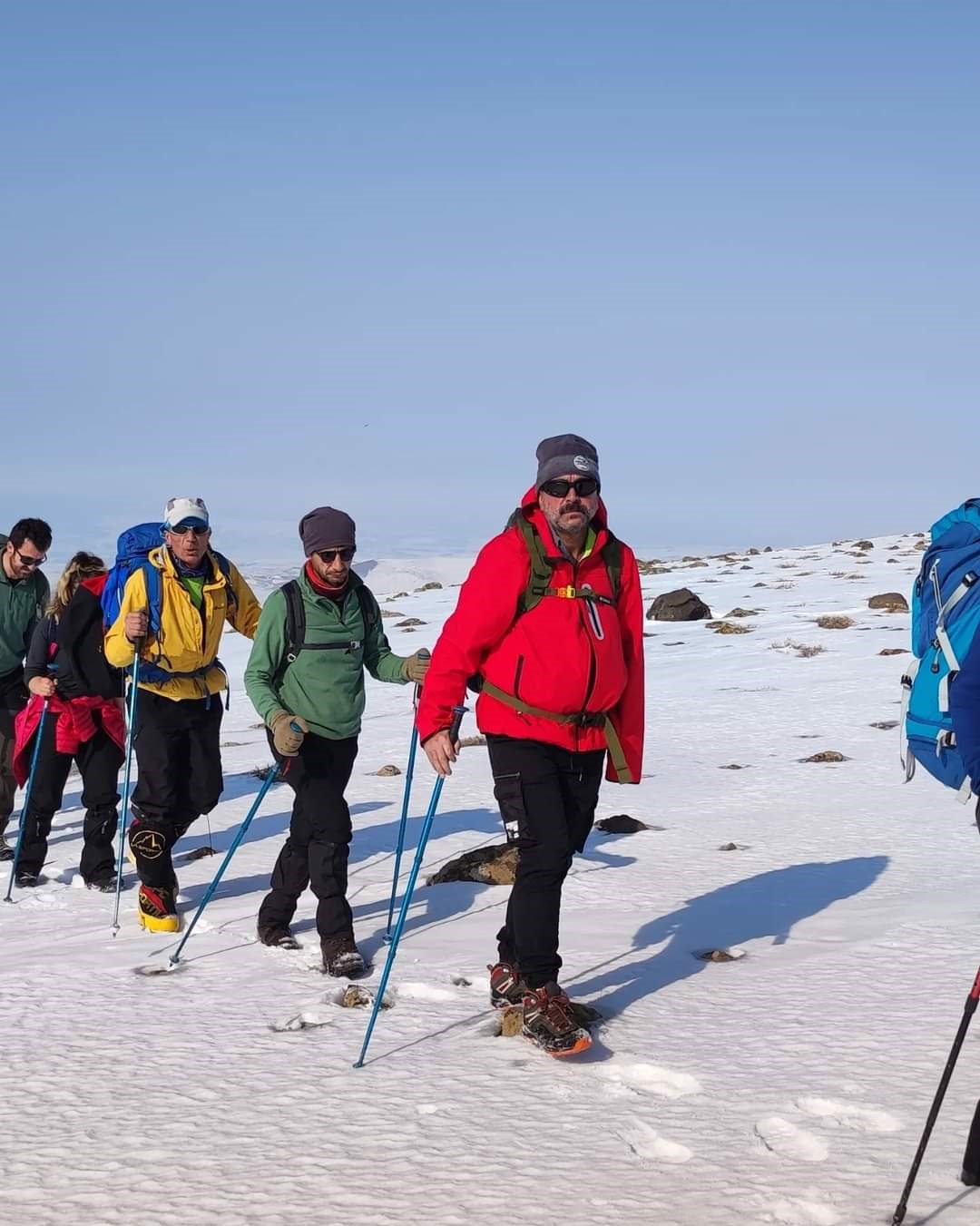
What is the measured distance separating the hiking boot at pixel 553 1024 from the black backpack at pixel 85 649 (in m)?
4.24

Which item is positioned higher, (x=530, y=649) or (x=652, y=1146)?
(x=530, y=649)

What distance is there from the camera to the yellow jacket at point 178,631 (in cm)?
671

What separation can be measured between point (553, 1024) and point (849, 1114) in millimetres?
1062

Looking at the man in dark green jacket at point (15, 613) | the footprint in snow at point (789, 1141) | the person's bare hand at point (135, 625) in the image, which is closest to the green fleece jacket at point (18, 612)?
the man in dark green jacket at point (15, 613)

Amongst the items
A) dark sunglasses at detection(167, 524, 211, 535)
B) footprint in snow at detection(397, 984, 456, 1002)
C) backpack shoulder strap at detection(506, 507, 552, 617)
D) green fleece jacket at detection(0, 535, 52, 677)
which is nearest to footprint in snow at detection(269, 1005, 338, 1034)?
footprint in snow at detection(397, 984, 456, 1002)

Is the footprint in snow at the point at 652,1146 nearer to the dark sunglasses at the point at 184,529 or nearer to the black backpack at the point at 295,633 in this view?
the black backpack at the point at 295,633

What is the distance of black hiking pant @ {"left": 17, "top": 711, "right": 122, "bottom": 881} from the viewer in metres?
7.97

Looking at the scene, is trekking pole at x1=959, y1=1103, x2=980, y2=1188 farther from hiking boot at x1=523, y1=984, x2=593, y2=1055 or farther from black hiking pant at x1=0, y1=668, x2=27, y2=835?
black hiking pant at x1=0, y1=668, x2=27, y2=835

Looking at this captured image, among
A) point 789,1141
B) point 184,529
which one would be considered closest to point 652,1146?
point 789,1141

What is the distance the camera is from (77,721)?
8.11 meters

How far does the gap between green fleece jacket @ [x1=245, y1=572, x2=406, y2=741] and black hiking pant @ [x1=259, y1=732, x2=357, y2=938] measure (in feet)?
0.33

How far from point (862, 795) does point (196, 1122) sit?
242 inches

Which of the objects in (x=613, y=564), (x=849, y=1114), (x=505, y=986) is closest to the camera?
(x=849, y=1114)

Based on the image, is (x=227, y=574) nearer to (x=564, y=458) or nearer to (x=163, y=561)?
(x=163, y=561)
